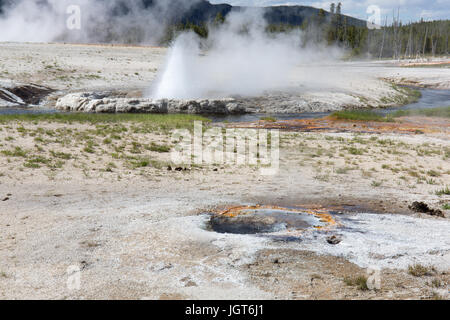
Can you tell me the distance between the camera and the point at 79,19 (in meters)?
78.8

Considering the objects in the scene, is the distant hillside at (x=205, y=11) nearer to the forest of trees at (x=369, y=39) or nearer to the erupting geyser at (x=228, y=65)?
the forest of trees at (x=369, y=39)

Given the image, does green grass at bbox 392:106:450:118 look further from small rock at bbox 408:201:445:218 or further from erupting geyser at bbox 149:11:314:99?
small rock at bbox 408:201:445:218

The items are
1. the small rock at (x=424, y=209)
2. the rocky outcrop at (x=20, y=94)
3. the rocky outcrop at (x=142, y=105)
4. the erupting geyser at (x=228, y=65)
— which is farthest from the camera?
the erupting geyser at (x=228, y=65)

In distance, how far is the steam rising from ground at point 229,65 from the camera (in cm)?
3098

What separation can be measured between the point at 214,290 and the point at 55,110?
22917 mm

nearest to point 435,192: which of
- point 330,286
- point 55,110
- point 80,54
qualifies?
point 330,286

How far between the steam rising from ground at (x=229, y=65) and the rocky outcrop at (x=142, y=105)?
250cm

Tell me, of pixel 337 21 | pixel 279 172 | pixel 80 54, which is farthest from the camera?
pixel 337 21

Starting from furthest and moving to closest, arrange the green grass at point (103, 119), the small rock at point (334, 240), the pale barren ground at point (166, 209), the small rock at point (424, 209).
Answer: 1. the green grass at point (103, 119)
2. the small rock at point (424, 209)
3. the small rock at point (334, 240)
4. the pale barren ground at point (166, 209)

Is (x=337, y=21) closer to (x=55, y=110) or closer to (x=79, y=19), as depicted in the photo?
(x=79, y=19)

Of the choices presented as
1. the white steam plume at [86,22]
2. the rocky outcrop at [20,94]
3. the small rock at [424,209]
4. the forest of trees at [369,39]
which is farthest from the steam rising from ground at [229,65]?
the forest of trees at [369,39]

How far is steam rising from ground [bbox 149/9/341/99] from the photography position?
31.0m

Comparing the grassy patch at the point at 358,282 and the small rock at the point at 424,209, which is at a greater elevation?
the grassy patch at the point at 358,282

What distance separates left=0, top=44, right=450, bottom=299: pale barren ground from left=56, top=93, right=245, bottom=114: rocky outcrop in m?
8.03
